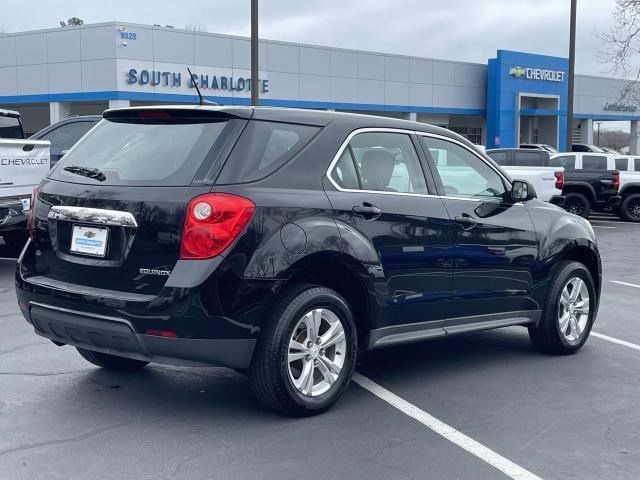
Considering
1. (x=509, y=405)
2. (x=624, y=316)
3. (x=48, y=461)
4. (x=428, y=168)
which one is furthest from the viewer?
(x=624, y=316)

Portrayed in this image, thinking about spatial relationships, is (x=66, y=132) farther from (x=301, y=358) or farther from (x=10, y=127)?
(x=301, y=358)

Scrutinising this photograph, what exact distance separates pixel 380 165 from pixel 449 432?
1761 mm

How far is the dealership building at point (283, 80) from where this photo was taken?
36.3 metres

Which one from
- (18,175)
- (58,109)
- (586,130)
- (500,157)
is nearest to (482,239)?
(18,175)

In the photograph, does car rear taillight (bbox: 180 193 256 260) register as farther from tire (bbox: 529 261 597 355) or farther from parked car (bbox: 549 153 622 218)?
parked car (bbox: 549 153 622 218)

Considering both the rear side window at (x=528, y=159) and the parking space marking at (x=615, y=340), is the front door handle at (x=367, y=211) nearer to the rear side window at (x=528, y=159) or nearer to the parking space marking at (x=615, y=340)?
the parking space marking at (x=615, y=340)

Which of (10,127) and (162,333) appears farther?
(10,127)

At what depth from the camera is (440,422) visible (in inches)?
205

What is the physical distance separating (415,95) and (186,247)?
44.5 metres

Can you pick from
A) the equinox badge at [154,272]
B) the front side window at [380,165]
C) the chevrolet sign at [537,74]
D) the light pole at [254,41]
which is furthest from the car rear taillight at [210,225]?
the chevrolet sign at [537,74]

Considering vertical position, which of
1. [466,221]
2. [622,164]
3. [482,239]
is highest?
[622,164]

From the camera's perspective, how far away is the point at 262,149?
16.9 feet

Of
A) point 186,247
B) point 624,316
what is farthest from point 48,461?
point 624,316

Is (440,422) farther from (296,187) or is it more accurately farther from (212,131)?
(212,131)
